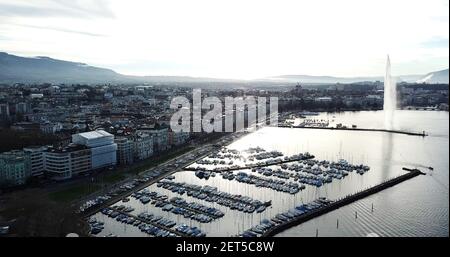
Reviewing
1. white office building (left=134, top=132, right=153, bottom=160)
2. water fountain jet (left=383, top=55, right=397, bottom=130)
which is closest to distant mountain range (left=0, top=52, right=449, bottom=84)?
water fountain jet (left=383, top=55, right=397, bottom=130)

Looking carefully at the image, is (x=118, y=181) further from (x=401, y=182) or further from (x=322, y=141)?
(x=322, y=141)

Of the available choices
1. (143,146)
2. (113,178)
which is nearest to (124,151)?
(143,146)

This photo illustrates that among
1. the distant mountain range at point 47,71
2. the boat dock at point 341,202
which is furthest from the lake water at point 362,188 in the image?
the distant mountain range at point 47,71

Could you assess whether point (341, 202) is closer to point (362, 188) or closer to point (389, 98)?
point (362, 188)

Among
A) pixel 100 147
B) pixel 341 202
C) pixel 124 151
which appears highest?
pixel 100 147

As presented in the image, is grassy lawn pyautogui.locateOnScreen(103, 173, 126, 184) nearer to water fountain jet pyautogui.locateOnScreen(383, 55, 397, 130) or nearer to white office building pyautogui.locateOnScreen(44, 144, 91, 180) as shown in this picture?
white office building pyautogui.locateOnScreen(44, 144, 91, 180)
